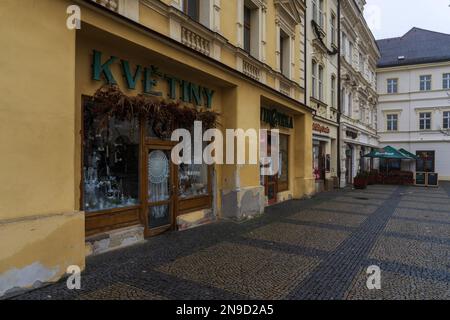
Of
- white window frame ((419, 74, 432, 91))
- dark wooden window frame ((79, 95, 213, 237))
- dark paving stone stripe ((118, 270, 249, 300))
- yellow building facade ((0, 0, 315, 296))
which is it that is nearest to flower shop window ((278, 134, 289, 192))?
yellow building facade ((0, 0, 315, 296))

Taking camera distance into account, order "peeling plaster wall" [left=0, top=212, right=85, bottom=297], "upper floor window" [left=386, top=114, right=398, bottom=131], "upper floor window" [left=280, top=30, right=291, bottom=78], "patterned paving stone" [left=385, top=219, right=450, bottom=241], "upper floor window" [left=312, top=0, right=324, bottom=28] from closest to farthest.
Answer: "peeling plaster wall" [left=0, top=212, right=85, bottom=297]
"patterned paving stone" [left=385, top=219, right=450, bottom=241]
"upper floor window" [left=280, top=30, right=291, bottom=78]
"upper floor window" [left=312, top=0, right=324, bottom=28]
"upper floor window" [left=386, top=114, right=398, bottom=131]

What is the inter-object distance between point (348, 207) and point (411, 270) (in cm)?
641

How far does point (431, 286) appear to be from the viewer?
4.15 m

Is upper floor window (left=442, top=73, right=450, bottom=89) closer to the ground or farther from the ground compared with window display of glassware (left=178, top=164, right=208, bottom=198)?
farther from the ground

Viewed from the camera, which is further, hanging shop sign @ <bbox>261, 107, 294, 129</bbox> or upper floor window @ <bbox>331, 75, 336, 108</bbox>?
upper floor window @ <bbox>331, 75, 336, 108</bbox>

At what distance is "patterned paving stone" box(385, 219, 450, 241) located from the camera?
282 inches

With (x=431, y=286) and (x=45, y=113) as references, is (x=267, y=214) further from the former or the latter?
(x=45, y=113)

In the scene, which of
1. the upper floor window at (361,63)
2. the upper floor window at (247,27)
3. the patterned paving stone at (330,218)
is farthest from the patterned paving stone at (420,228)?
the upper floor window at (361,63)

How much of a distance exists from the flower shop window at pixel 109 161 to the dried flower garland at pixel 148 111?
0.34ft

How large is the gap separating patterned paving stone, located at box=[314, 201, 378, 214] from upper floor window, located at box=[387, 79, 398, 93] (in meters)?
24.0

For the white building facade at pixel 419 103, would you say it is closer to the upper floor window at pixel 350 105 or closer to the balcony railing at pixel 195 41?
the upper floor window at pixel 350 105


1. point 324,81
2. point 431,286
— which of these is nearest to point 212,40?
point 431,286

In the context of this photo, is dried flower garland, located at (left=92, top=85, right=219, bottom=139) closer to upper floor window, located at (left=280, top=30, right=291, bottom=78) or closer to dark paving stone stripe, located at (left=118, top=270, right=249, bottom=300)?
dark paving stone stripe, located at (left=118, top=270, right=249, bottom=300)

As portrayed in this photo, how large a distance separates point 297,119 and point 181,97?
24.0 ft
